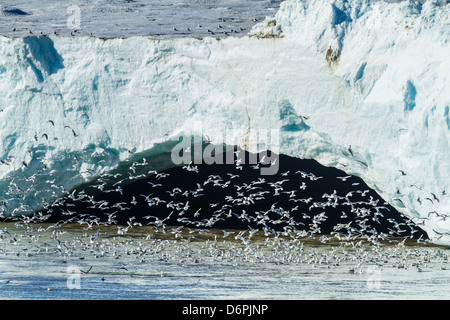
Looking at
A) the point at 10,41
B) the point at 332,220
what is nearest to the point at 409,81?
the point at 332,220

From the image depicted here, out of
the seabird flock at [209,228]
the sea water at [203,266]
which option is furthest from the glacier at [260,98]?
the sea water at [203,266]

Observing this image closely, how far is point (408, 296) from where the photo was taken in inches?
270

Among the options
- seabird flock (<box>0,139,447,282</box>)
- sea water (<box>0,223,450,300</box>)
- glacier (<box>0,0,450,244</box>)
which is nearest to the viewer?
sea water (<box>0,223,450,300</box>)

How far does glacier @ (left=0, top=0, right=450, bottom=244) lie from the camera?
27.3ft

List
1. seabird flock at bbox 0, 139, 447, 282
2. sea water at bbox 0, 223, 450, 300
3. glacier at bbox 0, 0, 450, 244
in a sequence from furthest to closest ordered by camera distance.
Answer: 1. seabird flock at bbox 0, 139, 447, 282
2. glacier at bbox 0, 0, 450, 244
3. sea water at bbox 0, 223, 450, 300

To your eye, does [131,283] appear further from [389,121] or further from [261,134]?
[389,121]

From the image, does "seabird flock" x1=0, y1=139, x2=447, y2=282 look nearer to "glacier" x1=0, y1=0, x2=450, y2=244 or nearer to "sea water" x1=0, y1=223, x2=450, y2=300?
"sea water" x1=0, y1=223, x2=450, y2=300

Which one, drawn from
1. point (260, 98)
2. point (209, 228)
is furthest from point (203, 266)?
point (209, 228)

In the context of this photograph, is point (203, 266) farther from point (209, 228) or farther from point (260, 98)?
point (209, 228)

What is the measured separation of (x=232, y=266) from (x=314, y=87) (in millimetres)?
2419

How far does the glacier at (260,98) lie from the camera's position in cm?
834

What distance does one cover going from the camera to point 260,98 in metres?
9.04

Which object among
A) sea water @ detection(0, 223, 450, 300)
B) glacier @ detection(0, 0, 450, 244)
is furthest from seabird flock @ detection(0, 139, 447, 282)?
glacier @ detection(0, 0, 450, 244)

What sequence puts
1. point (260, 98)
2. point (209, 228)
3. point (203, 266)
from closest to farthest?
point (203, 266)
point (260, 98)
point (209, 228)
